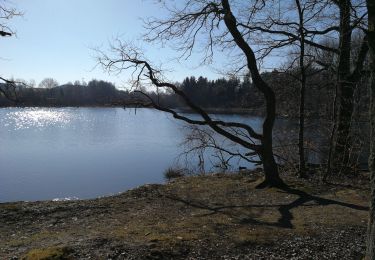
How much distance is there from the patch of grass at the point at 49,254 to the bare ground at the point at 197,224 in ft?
0.05

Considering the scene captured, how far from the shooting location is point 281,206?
962 cm

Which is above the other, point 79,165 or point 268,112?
point 268,112

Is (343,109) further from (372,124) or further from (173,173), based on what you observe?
(372,124)

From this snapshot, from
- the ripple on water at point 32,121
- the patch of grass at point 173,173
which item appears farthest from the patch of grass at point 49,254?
the ripple on water at point 32,121

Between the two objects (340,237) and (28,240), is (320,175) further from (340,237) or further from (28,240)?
(28,240)

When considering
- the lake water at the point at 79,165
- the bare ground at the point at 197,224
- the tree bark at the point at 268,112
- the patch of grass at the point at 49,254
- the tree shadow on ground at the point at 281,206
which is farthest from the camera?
the lake water at the point at 79,165

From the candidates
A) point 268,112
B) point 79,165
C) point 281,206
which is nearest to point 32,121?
point 79,165

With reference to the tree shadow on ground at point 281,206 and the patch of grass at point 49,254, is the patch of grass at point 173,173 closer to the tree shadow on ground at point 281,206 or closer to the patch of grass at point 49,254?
the tree shadow on ground at point 281,206

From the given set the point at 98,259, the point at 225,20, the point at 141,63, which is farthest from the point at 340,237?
the point at 141,63

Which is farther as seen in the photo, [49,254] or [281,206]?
[281,206]

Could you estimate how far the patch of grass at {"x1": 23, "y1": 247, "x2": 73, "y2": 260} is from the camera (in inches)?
230

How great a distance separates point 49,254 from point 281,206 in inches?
220

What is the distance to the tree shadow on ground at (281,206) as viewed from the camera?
8266 millimetres

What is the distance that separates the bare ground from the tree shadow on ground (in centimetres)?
2
